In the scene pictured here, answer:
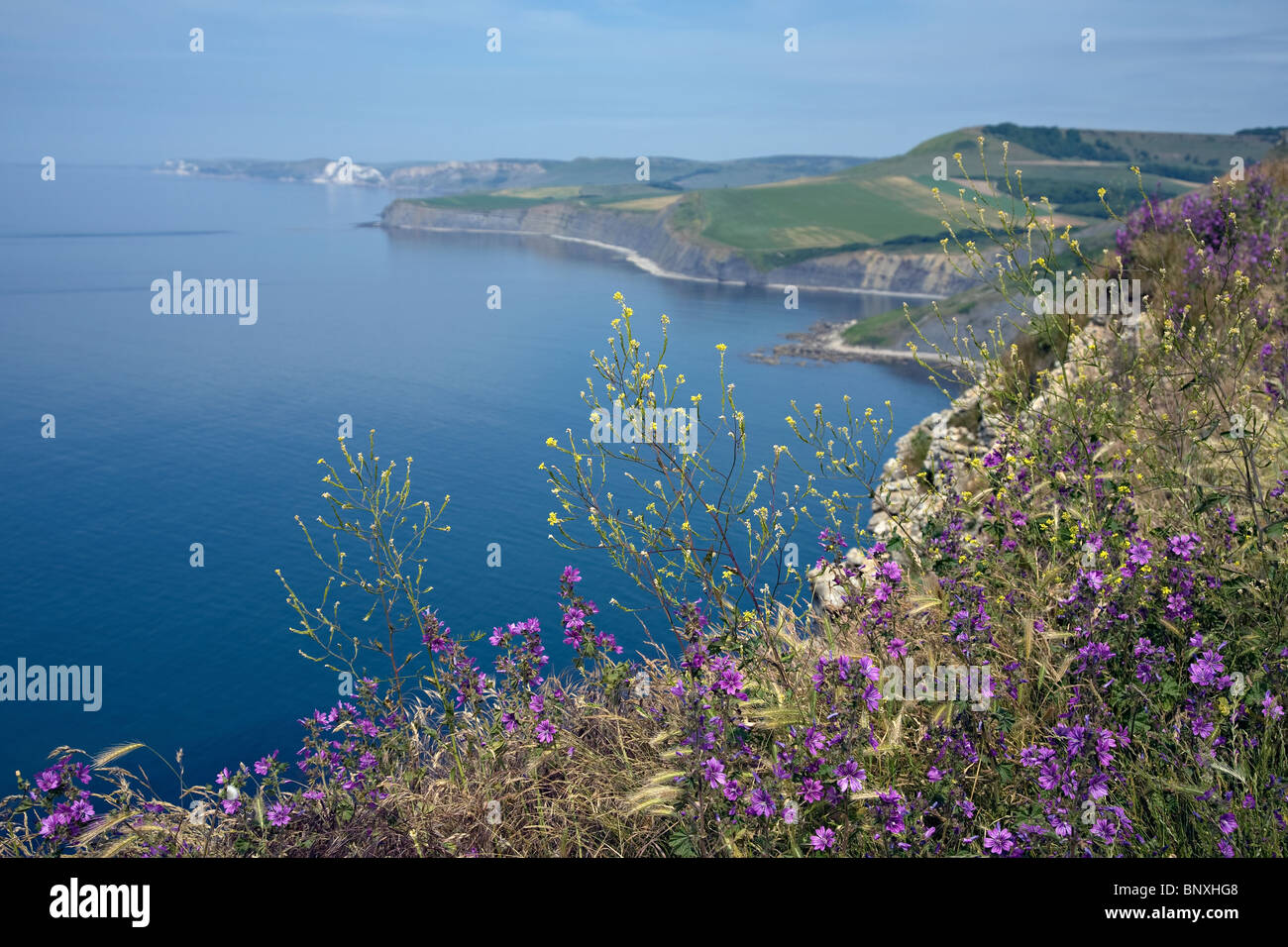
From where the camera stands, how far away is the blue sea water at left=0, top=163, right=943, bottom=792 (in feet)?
149

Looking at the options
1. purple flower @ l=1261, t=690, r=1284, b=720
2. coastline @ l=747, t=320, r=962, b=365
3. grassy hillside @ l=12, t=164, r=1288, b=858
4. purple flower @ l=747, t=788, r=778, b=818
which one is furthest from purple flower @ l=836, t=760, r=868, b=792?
coastline @ l=747, t=320, r=962, b=365

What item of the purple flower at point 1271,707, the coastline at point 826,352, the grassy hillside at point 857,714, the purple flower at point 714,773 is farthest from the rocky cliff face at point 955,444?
the coastline at point 826,352

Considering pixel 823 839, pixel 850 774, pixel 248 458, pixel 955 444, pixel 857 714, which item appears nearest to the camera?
pixel 823 839

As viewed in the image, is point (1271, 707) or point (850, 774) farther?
point (1271, 707)

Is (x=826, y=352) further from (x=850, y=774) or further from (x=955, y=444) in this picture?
(x=850, y=774)

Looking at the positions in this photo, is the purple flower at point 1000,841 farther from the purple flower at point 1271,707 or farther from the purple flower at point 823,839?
the purple flower at point 1271,707

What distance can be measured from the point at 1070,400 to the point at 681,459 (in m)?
2.89

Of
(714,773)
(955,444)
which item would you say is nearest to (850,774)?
(714,773)

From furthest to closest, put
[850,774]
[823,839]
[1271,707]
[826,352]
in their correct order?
[826,352], [1271,707], [850,774], [823,839]

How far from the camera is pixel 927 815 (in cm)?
437

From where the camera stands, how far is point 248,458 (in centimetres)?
6969

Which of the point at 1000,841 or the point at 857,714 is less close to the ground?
the point at 857,714

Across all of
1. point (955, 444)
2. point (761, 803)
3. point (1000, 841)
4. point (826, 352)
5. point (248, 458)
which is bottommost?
point (248, 458)

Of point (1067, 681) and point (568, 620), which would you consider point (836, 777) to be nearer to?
point (1067, 681)
